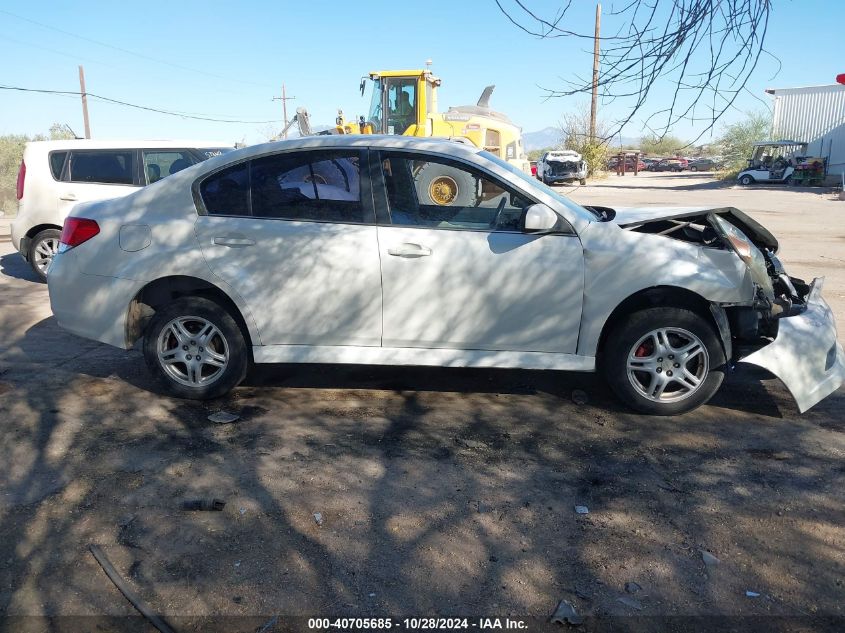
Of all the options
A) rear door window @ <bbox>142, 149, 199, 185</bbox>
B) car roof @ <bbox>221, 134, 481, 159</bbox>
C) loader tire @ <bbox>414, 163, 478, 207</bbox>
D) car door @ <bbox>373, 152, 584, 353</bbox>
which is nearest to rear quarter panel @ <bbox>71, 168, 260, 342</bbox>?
car roof @ <bbox>221, 134, 481, 159</bbox>

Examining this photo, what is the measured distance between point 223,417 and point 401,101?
13.5 m

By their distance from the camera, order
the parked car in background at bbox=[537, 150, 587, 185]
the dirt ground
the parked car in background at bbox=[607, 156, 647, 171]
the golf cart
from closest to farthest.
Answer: the dirt ground → the golf cart → the parked car in background at bbox=[537, 150, 587, 185] → the parked car in background at bbox=[607, 156, 647, 171]

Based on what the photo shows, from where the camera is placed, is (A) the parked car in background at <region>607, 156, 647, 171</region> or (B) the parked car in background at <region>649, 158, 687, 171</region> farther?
(B) the parked car in background at <region>649, 158, 687, 171</region>

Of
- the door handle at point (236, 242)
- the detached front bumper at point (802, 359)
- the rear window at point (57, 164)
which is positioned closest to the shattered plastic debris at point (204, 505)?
the door handle at point (236, 242)

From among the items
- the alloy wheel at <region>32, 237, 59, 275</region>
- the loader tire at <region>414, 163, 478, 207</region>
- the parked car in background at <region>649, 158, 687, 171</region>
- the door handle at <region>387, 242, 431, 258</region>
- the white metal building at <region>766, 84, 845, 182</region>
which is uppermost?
the white metal building at <region>766, 84, 845, 182</region>

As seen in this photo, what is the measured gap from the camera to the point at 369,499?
371cm

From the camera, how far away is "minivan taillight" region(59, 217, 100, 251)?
5.07 meters

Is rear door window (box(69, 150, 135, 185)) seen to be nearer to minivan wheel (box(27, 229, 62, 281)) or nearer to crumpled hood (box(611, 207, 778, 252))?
minivan wheel (box(27, 229, 62, 281))

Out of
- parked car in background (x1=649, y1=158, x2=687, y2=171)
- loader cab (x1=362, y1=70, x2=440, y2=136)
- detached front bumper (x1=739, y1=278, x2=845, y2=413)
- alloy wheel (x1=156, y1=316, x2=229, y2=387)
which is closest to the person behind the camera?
detached front bumper (x1=739, y1=278, x2=845, y2=413)

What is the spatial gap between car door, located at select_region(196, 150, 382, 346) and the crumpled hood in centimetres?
179

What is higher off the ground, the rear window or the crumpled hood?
the rear window

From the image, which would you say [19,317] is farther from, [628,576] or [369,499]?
[628,576]

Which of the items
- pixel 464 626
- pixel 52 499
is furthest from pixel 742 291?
pixel 52 499

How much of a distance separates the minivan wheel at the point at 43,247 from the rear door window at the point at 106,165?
889 millimetres
